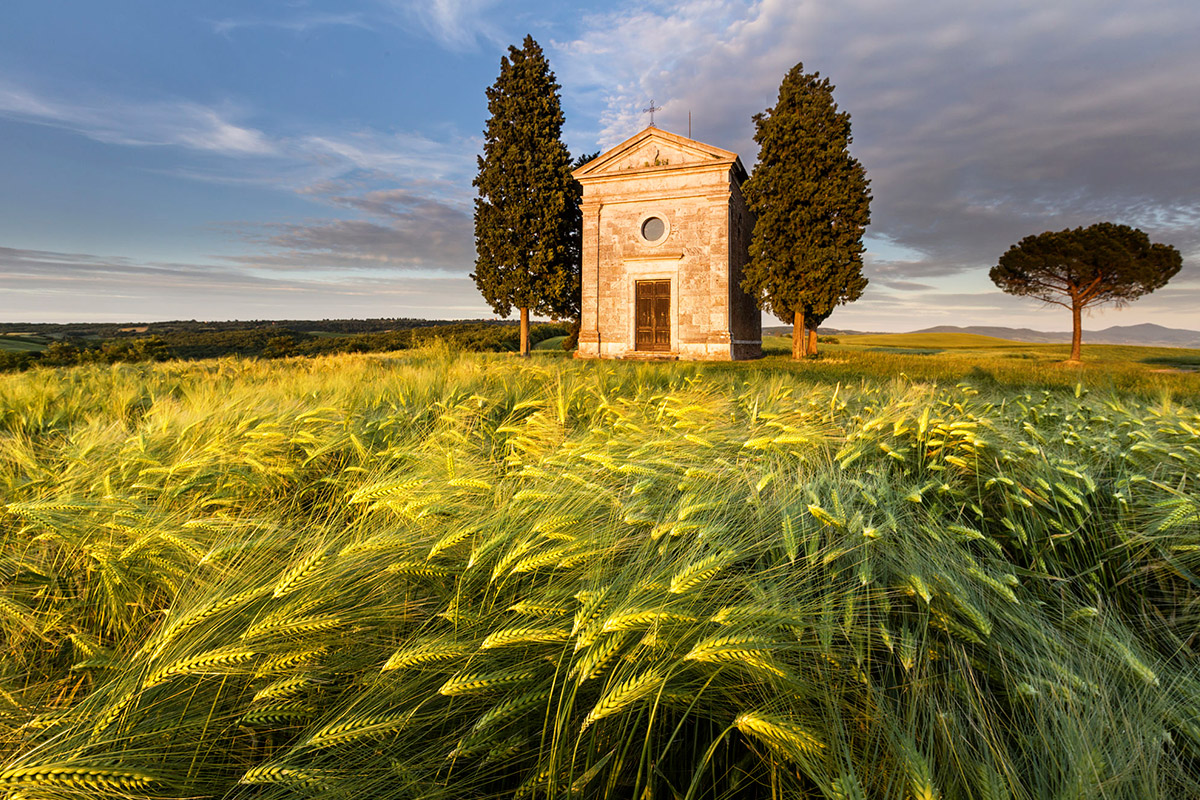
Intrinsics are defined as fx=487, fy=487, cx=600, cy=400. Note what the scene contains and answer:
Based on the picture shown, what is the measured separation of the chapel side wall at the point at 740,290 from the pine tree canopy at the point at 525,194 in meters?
6.52

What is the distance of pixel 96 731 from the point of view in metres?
0.92

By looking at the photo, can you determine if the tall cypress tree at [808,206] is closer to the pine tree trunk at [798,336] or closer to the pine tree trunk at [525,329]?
the pine tree trunk at [798,336]

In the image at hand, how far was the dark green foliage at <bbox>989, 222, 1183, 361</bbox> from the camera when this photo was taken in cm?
2206

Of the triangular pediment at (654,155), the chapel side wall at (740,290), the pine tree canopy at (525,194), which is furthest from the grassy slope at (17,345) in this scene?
the chapel side wall at (740,290)

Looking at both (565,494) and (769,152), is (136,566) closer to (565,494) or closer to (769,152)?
(565,494)

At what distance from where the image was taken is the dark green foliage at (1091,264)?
869 inches

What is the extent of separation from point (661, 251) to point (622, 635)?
716 inches

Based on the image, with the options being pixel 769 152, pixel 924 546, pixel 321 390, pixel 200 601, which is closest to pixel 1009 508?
pixel 924 546

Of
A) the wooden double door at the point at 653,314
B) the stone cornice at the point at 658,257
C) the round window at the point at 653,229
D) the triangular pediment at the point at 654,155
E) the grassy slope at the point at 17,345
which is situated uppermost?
the triangular pediment at the point at 654,155

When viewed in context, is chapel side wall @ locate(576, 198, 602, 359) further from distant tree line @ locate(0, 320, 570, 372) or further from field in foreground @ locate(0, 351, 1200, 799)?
field in foreground @ locate(0, 351, 1200, 799)

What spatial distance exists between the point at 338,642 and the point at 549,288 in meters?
19.0

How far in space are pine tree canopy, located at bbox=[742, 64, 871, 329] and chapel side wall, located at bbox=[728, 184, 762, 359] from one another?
2.79 feet

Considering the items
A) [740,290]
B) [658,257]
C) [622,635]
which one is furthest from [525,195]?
[622,635]

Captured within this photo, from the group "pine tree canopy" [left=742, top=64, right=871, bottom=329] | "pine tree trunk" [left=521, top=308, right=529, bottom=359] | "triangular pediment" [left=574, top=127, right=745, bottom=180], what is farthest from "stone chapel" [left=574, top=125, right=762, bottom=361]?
"pine tree trunk" [left=521, top=308, right=529, bottom=359]
